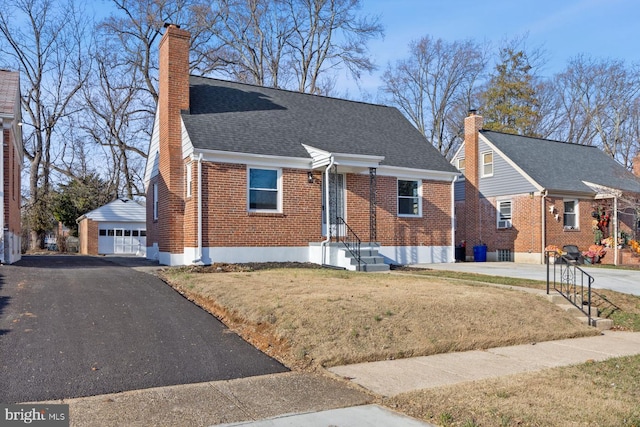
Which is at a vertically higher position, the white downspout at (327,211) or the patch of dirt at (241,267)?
the white downspout at (327,211)

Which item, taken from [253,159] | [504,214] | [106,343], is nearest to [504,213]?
[504,214]

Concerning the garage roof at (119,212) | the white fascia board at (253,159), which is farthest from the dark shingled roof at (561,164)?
the garage roof at (119,212)

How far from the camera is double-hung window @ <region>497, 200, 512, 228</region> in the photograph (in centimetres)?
2375

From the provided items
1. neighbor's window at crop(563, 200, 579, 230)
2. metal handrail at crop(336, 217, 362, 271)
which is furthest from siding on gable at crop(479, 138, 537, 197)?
metal handrail at crop(336, 217, 362, 271)

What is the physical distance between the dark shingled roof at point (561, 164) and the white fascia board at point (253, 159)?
11.7 m

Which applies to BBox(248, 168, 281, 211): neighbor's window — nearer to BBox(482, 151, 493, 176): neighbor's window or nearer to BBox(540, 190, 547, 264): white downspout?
BBox(540, 190, 547, 264): white downspout

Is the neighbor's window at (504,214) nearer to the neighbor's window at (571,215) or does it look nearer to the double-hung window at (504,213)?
the double-hung window at (504,213)

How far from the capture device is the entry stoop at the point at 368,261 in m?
15.4

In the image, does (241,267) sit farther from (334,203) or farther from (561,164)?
(561,164)

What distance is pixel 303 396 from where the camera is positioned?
538 cm

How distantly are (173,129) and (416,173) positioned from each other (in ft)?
27.4

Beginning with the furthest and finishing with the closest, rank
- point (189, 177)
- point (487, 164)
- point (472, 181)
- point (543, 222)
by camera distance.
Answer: point (472, 181), point (487, 164), point (543, 222), point (189, 177)

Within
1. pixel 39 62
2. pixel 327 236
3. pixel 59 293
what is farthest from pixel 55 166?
pixel 59 293

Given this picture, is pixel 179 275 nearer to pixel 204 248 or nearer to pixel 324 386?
pixel 204 248
